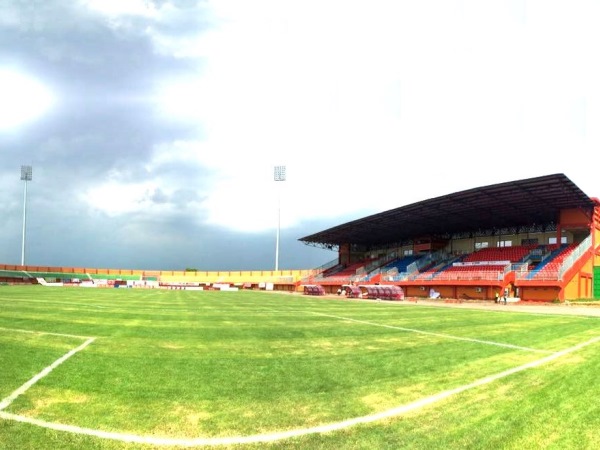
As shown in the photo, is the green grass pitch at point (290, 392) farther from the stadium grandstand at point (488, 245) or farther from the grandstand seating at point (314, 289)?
the grandstand seating at point (314, 289)

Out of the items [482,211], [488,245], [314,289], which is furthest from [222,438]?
[488,245]

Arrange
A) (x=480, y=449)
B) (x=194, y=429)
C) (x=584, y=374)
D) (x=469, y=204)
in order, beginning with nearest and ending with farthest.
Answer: (x=480, y=449) → (x=194, y=429) → (x=584, y=374) → (x=469, y=204)

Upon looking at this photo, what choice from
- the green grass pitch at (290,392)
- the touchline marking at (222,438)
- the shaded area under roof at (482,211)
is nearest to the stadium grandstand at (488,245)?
the shaded area under roof at (482,211)

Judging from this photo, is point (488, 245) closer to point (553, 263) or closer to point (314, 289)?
point (553, 263)

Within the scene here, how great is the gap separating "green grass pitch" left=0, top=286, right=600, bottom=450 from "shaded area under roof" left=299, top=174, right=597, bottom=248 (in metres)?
31.9

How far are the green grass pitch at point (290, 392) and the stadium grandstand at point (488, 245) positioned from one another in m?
32.7

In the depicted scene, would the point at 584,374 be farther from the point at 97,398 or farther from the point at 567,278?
the point at 567,278

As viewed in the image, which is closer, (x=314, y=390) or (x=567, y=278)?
(x=314, y=390)

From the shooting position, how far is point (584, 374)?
7984 mm

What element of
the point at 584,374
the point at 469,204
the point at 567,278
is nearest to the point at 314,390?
the point at 584,374

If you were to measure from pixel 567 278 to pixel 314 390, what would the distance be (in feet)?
136

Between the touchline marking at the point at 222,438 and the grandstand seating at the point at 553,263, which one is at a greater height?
the grandstand seating at the point at 553,263

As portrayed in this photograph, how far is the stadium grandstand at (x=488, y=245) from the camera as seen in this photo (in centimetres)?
4112

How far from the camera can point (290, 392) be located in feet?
21.4
